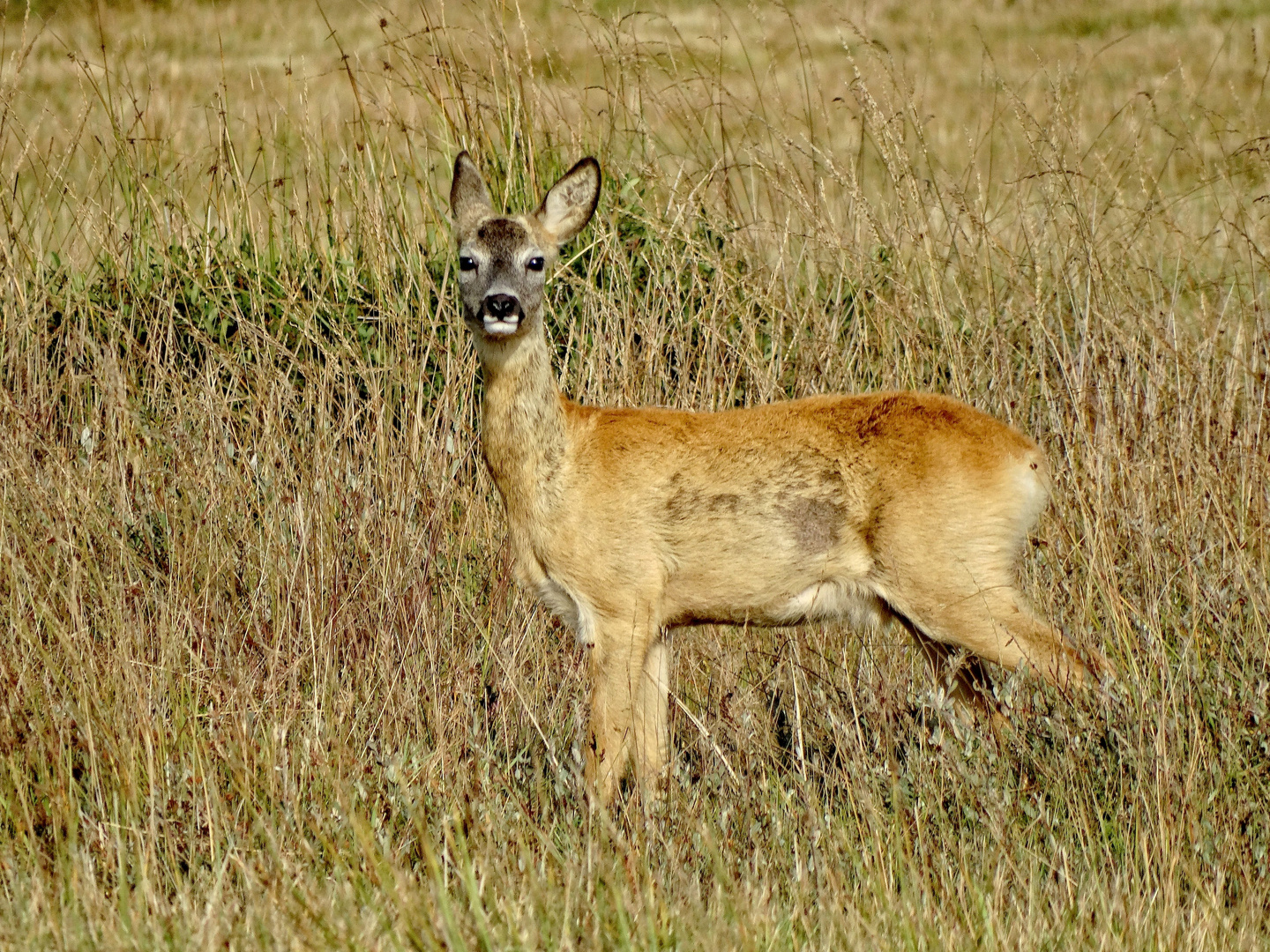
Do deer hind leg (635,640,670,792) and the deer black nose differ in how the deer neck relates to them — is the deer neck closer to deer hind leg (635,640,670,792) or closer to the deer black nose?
the deer black nose

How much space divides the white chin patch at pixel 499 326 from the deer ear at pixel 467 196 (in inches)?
26.3

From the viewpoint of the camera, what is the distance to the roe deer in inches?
175

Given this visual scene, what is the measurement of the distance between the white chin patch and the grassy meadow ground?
81 cm

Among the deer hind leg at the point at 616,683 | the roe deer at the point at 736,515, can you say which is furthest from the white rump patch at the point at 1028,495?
the deer hind leg at the point at 616,683

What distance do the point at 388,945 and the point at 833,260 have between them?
162 inches

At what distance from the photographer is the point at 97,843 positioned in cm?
358

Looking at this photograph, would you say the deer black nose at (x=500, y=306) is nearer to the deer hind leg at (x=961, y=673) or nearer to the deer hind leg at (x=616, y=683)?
the deer hind leg at (x=616, y=683)

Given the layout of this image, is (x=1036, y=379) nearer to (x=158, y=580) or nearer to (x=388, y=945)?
(x=158, y=580)

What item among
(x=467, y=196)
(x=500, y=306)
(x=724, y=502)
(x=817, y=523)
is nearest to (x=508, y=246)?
(x=500, y=306)

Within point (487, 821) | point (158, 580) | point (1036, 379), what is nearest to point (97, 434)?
point (158, 580)

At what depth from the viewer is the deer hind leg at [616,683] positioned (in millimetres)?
4426

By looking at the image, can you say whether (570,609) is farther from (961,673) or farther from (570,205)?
(570,205)

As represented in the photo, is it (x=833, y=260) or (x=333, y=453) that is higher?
(x=833, y=260)

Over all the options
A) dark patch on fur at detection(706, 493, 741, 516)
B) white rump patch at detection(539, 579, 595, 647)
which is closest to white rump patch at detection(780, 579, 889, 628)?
dark patch on fur at detection(706, 493, 741, 516)
